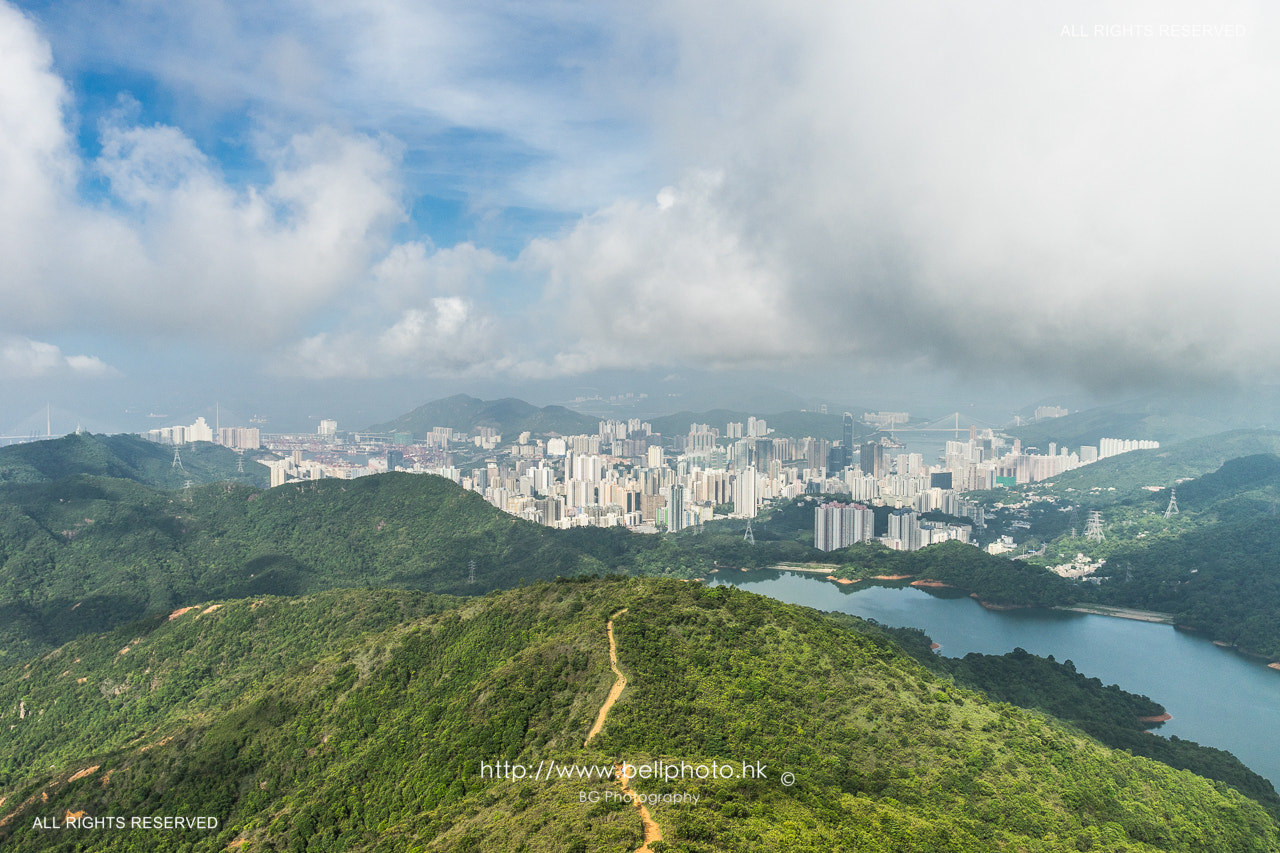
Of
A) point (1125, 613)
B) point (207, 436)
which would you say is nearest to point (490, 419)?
point (207, 436)

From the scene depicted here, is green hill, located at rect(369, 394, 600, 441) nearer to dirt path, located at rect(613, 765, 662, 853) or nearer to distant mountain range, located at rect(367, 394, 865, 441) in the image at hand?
distant mountain range, located at rect(367, 394, 865, 441)

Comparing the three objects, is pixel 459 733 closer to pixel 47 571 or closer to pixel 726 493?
pixel 47 571

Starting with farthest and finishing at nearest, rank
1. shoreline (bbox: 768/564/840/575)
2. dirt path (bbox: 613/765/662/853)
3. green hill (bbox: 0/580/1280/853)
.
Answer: shoreline (bbox: 768/564/840/575) < green hill (bbox: 0/580/1280/853) < dirt path (bbox: 613/765/662/853)

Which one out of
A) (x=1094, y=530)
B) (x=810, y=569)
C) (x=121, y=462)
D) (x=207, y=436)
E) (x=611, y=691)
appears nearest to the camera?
(x=611, y=691)

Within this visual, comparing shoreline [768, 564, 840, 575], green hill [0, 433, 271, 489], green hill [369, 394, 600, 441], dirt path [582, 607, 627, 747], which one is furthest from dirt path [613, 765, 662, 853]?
green hill [369, 394, 600, 441]

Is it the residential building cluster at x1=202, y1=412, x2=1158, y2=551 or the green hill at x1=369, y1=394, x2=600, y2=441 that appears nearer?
the residential building cluster at x1=202, y1=412, x2=1158, y2=551

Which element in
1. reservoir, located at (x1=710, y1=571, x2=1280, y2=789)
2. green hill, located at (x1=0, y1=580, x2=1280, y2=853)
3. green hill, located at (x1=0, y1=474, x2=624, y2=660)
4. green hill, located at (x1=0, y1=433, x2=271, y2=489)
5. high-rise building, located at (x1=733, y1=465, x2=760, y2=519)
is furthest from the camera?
high-rise building, located at (x1=733, y1=465, x2=760, y2=519)

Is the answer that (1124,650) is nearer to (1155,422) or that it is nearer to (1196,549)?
(1196,549)
